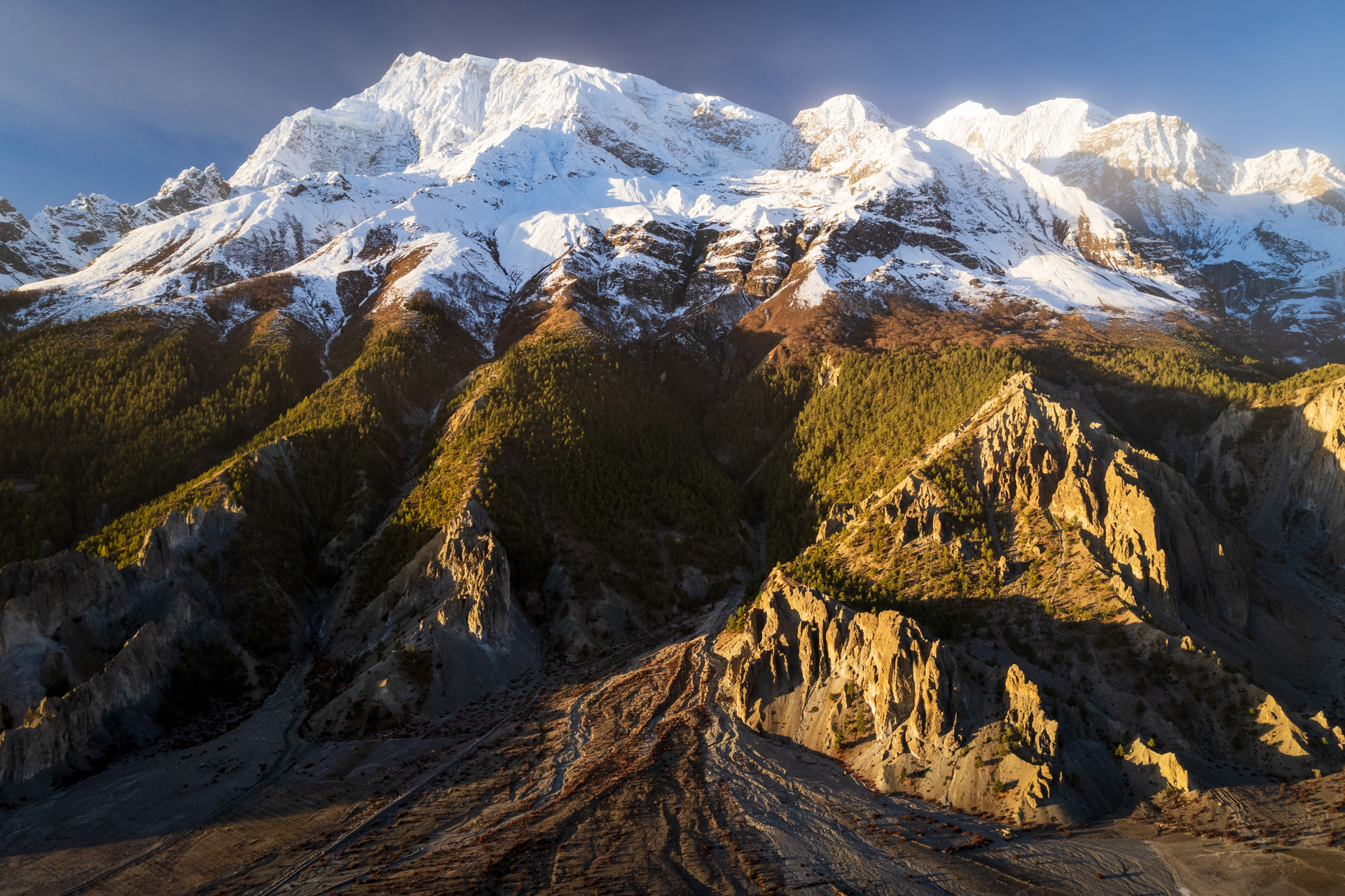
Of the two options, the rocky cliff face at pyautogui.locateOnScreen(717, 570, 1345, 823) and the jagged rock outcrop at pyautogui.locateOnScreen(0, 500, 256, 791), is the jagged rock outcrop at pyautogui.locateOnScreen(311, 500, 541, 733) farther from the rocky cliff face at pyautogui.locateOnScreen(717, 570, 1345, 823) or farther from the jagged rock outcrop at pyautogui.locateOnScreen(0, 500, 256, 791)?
the rocky cliff face at pyautogui.locateOnScreen(717, 570, 1345, 823)

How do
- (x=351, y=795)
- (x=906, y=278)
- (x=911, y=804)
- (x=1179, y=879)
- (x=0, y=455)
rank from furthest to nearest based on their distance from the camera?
(x=906, y=278) → (x=0, y=455) → (x=351, y=795) → (x=911, y=804) → (x=1179, y=879)

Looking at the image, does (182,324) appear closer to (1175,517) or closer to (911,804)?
(911,804)

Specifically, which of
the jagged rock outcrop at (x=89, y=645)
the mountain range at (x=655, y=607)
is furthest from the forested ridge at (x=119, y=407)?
the jagged rock outcrop at (x=89, y=645)

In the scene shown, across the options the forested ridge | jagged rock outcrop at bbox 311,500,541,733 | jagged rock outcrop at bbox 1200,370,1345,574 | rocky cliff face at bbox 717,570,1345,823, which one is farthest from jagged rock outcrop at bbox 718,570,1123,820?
the forested ridge

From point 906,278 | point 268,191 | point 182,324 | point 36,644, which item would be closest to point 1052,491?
point 36,644

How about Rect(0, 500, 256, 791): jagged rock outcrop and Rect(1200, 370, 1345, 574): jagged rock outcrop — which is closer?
Rect(0, 500, 256, 791): jagged rock outcrop

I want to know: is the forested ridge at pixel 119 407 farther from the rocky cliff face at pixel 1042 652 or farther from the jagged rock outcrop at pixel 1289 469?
the jagged rock outcrop at pixel 1289 469
